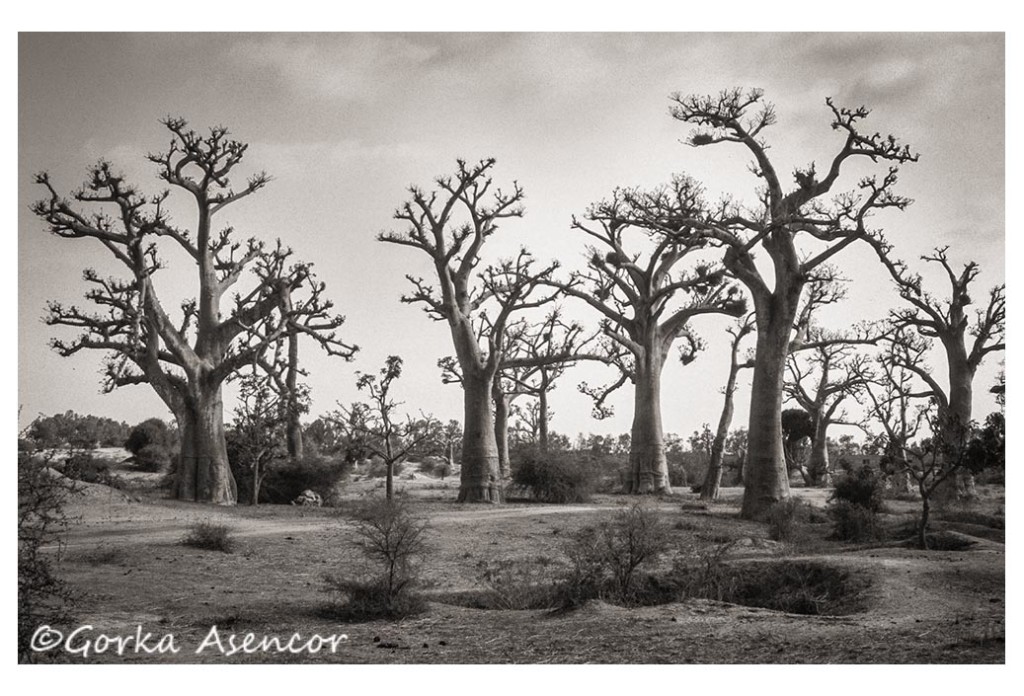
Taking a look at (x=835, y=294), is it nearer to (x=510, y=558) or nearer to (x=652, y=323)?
(x=652, y=323)

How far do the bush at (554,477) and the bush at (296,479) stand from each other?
362 cm

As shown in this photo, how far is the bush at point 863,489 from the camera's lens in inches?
575

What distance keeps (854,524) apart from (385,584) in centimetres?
703

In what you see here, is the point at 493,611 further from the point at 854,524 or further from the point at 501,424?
the point at 501,424

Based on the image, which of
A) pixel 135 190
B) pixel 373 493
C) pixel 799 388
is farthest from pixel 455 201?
pixel 799 388

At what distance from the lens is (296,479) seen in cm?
1822

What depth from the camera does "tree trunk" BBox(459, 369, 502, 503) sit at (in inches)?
666

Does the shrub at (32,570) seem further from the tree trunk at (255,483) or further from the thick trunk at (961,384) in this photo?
the thick trunk at (961,384)

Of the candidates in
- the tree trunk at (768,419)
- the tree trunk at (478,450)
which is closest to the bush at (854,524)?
the tree trunk at (768,419)

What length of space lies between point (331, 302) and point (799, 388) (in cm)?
1492

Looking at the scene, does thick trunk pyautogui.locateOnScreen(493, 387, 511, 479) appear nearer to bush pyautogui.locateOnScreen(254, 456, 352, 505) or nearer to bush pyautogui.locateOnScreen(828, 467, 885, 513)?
bush pyautogui.locateOnScreen(254, 456, 352, 505)

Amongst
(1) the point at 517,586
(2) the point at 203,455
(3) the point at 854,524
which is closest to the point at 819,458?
(3) the point at 854,524

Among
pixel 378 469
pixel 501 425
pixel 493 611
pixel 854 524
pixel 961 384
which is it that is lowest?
pixel 493 611

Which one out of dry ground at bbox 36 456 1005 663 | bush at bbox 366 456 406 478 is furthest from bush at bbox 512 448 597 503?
bush at bbox 366 456 406 478
